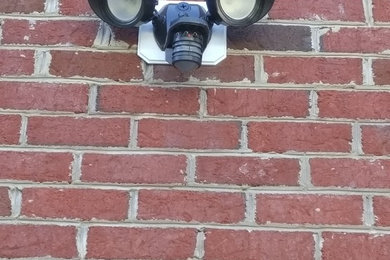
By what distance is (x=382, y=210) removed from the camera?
1.57m

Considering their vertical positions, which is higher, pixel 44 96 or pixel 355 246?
pixel 44 96

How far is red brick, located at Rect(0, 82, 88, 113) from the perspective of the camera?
1.64m

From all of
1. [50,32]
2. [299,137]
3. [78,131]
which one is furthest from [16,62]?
[299,137]

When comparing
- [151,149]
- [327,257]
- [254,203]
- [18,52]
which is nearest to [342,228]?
[327,257]

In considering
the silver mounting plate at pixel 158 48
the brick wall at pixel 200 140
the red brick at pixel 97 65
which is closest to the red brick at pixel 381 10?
the brick wall at pixel 200 140

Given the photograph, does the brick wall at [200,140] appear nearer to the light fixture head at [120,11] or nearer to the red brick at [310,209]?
the red brick at [310,209]

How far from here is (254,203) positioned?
5.16 feet

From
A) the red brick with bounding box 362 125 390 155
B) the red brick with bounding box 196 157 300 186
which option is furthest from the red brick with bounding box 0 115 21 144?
the red brick with bounding box 362 125 390 155

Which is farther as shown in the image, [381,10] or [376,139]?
[381,10]

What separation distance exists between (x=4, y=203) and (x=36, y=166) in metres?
0.11

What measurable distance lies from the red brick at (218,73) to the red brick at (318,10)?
0.51 feet

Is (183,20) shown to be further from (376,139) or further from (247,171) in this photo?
(376,139)

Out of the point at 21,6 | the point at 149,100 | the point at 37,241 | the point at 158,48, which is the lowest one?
the point at 37,241

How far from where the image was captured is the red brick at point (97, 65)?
1.66 metres
